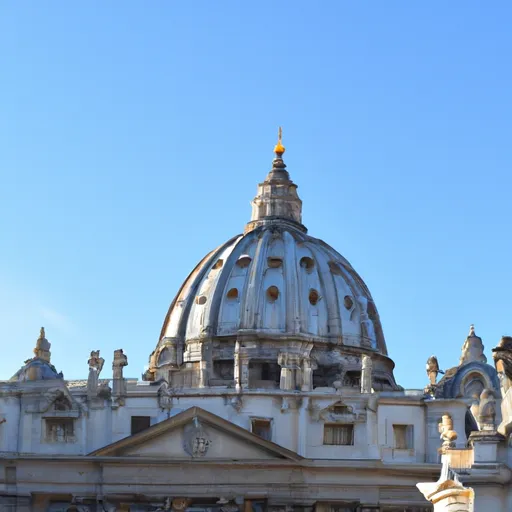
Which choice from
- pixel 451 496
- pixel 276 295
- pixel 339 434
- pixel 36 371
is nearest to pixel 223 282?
pixel 276 295

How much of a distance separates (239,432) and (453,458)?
26565 mm

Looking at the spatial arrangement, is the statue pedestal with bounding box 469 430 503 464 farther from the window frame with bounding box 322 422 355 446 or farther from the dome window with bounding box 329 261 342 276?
the dome window with bounding box 329 261 342 276

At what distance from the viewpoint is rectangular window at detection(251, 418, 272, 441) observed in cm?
8131

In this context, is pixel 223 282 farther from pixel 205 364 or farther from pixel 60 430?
pixel 60 430

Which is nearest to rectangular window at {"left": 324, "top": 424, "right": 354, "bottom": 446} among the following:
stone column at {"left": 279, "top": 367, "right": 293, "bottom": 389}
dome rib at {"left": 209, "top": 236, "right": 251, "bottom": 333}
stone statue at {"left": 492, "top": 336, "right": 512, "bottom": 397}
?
stone column at {"left": 279, "top": 367, "right": 293, "bottom": 389}

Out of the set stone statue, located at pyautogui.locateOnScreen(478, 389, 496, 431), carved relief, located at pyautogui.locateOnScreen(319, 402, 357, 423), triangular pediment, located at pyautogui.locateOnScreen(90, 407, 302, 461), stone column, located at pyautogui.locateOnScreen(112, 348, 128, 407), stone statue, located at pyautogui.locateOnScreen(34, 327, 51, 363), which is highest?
stone statue, located at pyautogui.locateOnScreen(34, 327, 51, 363)

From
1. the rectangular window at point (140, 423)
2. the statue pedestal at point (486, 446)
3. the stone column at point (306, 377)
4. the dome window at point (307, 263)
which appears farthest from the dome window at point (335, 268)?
the statue pedestal at point (486, 446)

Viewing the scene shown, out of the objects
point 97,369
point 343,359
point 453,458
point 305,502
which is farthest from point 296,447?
point 453,458

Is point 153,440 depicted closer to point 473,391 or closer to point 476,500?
point 473,391

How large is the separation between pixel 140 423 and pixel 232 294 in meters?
19.4

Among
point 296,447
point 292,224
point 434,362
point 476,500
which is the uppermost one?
point 292,224

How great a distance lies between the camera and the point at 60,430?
8094cm

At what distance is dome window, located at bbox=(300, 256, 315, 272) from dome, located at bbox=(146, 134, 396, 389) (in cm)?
6

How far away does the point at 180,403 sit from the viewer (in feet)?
269
